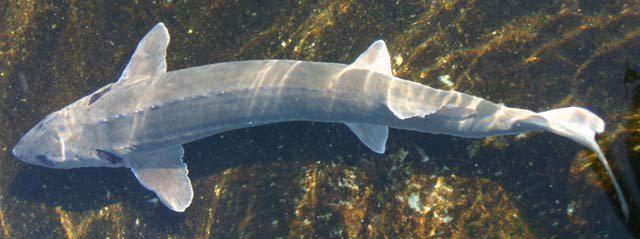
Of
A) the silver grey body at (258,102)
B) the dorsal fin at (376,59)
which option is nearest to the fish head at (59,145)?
the silver grey body at (258,102)

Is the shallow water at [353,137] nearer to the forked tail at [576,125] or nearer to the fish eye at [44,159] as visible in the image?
the forked tail at [576,125]

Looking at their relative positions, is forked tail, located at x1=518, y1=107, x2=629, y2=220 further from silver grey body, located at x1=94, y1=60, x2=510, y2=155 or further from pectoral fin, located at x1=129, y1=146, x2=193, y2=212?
pectoral fin, located at x1=129, y1=146, x2=193, y2=212

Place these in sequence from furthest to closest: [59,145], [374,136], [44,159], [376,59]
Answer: [44,159] → [59,145] → [376,59] → [374,136]

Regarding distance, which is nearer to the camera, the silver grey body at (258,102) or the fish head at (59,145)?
the silver grey body at (258,102)

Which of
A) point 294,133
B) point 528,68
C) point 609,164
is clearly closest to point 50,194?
point 294,133

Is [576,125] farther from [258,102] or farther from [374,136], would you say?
[258,102]

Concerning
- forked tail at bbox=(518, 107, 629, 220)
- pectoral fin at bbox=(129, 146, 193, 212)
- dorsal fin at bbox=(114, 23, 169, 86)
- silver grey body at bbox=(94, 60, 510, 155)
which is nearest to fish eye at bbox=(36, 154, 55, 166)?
silver grey body at bbox=(94, 60, 510, 155)

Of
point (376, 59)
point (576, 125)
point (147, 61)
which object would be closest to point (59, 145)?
point (147, 61)
